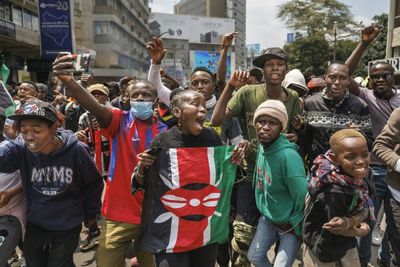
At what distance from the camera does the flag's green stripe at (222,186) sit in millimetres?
2791

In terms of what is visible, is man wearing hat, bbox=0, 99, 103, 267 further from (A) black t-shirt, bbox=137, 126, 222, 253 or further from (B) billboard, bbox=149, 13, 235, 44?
(B) billboard, bbox=149, 13, 235, 44

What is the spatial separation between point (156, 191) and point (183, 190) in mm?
186

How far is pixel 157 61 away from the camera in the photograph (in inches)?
143

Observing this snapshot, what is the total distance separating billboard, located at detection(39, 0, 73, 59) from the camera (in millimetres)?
10102

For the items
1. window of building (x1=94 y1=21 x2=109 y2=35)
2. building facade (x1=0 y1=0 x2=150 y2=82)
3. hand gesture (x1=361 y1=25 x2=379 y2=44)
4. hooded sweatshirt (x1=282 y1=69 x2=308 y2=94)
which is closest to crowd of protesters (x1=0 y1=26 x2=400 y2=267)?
hand gesture (x1=361 y1=25 x2=379 y2=44)

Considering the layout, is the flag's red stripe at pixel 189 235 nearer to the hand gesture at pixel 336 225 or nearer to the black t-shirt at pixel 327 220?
the black t-shirt at pixel 327 220

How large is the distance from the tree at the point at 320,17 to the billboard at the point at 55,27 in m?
32.2

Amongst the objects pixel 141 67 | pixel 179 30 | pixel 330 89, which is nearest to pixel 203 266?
pixel 330 89

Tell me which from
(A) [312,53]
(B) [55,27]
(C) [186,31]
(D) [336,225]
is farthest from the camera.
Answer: (C) [186,31]

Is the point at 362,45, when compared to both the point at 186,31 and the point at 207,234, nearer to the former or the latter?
the point at 207,234

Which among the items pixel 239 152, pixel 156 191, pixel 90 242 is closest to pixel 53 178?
pixel 156 191

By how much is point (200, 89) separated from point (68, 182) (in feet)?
5.31

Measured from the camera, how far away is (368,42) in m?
4.04

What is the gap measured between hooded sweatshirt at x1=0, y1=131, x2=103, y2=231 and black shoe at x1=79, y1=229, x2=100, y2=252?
5.79 ft
